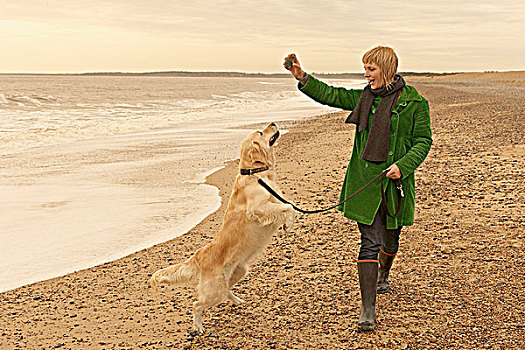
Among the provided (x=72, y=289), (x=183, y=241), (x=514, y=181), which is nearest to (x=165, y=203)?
(x=183, y=241)

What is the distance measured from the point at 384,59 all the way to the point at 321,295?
2.37 meters

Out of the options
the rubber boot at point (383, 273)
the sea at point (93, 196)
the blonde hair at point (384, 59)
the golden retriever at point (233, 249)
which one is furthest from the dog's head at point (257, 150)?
the sea at point (93, 196)

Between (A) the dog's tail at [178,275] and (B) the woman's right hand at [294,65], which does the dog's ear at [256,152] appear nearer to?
(B) the woman's right hand at [294,65]

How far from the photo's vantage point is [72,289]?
5.48m

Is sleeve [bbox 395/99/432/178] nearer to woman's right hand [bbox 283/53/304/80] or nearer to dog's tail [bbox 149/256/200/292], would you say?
woman's right hand [bbox 283/53/304/80]

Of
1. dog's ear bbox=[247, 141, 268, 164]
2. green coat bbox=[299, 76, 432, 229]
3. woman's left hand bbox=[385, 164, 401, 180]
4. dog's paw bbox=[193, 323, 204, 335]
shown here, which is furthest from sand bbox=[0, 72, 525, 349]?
dog's ear bbox=[247, 141, 268, 164]

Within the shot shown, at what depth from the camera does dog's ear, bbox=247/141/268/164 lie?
4719 millimetres

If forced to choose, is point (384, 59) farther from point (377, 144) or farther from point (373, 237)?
point (373, 237)

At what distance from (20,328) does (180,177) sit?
6.78m

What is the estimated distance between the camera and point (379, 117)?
3979 mm

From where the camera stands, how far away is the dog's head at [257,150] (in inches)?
186

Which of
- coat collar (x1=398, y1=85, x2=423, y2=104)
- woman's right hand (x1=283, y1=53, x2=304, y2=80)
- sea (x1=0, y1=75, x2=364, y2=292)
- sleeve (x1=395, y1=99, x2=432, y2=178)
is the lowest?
sea (x1=0, y1=75, x2=364, y2=292)

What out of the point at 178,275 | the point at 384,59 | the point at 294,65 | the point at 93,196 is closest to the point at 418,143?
the point at 384,59

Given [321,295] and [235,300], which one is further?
[321,295]
